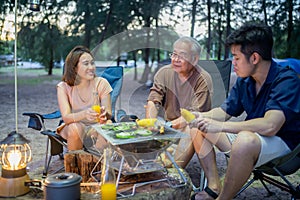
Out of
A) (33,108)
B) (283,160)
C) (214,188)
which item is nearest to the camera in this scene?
(283,160)

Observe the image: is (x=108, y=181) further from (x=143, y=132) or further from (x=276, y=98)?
(x=276, y=98)

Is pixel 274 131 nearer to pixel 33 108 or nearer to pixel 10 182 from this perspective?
pixel 10 182

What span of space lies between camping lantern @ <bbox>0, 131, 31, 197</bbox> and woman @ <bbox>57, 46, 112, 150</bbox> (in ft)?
1.59

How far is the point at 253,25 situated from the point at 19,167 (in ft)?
4.68

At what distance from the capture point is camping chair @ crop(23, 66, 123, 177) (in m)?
2.34

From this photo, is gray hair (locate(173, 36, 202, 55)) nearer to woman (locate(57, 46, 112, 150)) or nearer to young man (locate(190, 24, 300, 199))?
young man (locate(190, 24, 300, 199))

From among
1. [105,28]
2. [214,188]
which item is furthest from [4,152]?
[105,28]

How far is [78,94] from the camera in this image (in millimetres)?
2322

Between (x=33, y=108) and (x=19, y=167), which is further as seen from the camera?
(x=33, y=108)

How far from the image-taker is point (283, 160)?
5.52ft

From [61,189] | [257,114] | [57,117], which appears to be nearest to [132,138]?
[61,189]

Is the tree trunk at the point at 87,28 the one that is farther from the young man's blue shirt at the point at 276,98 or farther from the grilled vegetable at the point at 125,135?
the grilled vegetable at the point at 125,135

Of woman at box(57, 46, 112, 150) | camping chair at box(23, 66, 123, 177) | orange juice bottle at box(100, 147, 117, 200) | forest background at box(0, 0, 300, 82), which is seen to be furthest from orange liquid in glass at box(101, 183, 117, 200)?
forest background at box(0, 0, 300, 82)

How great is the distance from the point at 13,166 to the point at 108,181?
19.5 inches
